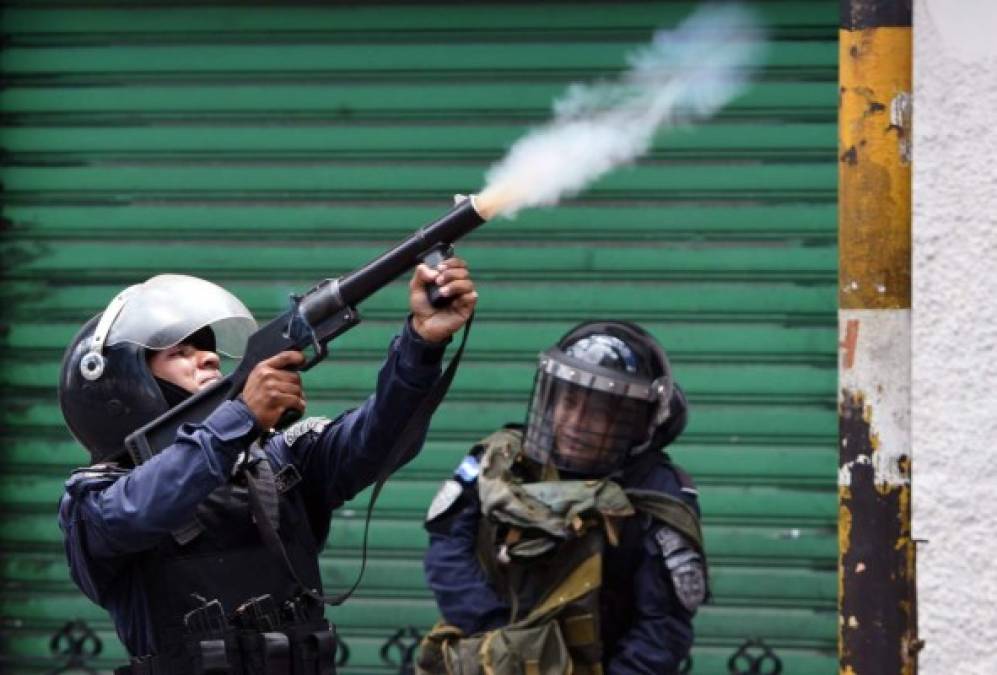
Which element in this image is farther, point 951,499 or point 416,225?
point 416,225

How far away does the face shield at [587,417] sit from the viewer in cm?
556

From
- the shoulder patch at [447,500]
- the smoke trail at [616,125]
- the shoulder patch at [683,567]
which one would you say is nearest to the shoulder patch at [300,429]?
the smoke trail at [616,125]

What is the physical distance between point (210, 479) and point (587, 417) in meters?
2.01

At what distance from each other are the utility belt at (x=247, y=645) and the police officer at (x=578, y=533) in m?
1.31

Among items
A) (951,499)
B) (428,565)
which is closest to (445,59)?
(428,565)

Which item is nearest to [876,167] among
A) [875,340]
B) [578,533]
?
[875,340]

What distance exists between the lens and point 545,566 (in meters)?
5.40

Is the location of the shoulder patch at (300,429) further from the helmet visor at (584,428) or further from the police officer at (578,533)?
the helmet visor at (584,428)

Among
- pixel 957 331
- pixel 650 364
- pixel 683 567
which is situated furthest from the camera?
pixel 650 364

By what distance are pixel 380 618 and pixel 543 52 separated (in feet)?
7.31

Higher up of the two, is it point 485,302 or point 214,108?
point 214,108

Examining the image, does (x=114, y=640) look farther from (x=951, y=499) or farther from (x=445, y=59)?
(x=951, y=499)

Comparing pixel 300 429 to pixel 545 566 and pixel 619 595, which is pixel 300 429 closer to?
pixel 545 566

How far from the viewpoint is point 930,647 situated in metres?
4.44
